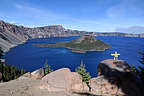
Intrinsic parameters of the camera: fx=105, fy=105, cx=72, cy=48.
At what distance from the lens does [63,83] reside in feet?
43.8

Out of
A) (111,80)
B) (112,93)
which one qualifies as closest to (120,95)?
(112,93)

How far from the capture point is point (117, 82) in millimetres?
11258

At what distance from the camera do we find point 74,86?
45.8ft

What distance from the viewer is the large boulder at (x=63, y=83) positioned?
42.1 ft

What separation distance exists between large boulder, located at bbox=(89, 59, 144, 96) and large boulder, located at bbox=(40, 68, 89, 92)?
188 cm

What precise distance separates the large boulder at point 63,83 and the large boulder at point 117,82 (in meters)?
1.88

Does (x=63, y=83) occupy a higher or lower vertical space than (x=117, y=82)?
lower

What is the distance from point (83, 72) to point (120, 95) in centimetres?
2095

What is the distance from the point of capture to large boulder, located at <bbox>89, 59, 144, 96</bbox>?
10.1 metres

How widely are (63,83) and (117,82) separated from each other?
637cm

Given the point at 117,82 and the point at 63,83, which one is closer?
the point at 117,82

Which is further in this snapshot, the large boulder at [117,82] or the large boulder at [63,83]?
the large boulder at [63,83]

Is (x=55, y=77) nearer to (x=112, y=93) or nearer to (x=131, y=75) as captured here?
(x=112, y=93)

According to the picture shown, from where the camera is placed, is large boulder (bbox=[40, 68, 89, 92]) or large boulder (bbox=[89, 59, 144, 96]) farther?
large boulder (bbox=[40, 68, 89, 92])
